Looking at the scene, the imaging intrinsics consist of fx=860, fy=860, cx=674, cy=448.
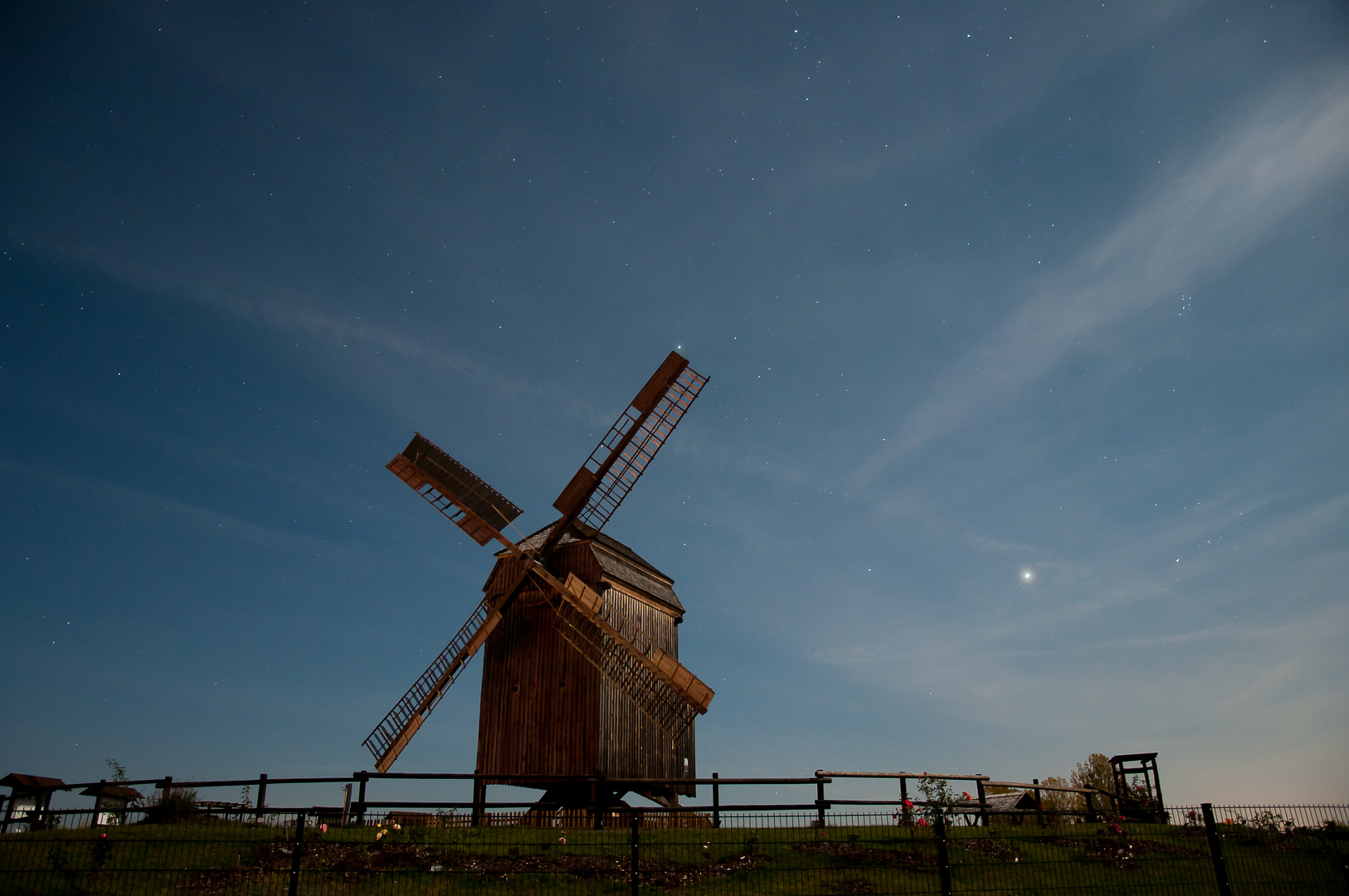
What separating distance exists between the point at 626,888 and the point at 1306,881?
12.3 m

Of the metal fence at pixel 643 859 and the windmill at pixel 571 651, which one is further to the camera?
the windmill at pixel 571 651

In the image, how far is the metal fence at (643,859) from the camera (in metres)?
14.4

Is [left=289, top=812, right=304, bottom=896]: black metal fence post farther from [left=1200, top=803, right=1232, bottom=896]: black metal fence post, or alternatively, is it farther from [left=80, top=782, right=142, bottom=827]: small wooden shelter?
[left=1200, top=803, right=1232, bottom=896]: black metal fence post

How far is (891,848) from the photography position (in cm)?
1730

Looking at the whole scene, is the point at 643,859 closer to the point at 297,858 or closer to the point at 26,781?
the point at 297,858

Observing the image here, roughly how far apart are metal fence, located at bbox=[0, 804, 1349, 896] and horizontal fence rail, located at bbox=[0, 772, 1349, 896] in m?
0.05

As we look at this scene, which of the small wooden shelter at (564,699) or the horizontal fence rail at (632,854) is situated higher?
the small wooden shelter at (564,699)

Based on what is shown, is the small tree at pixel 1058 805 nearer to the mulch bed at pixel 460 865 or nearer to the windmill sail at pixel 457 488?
the mulch bed at pixel 460 865

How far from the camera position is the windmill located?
2366cm

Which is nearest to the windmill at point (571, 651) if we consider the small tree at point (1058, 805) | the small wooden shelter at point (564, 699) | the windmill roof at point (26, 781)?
the small wooden shelter at point (564, 699)

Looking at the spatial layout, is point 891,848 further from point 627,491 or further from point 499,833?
point 627,491

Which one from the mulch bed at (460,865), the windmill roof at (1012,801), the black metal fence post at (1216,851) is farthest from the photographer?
the windmill roof at (1012,801)

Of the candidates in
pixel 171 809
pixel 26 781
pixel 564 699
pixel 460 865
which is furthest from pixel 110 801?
pixel 460 865

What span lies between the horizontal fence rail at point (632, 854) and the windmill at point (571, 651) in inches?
100
